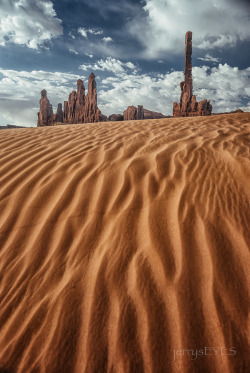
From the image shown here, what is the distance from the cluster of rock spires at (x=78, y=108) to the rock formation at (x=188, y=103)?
62.0 ft

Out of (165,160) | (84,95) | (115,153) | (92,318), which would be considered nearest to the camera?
(92,318)

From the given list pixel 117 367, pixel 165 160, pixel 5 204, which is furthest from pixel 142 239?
pixel 5 204

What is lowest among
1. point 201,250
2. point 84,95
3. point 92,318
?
point 92,318

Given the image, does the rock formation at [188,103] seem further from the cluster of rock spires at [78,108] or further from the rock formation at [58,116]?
the rock formation at [58,116]

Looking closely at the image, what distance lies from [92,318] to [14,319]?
47 cm

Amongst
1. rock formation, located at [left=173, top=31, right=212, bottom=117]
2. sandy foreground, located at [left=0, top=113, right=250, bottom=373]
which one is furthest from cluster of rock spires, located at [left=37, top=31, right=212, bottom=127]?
sandy foreground, located at [left=0, top=113, right=250, bottom=373]

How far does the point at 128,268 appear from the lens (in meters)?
1.34

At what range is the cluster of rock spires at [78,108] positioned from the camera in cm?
5106

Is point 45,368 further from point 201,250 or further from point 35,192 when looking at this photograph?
point 35,192

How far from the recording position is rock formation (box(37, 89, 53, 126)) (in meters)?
50.9

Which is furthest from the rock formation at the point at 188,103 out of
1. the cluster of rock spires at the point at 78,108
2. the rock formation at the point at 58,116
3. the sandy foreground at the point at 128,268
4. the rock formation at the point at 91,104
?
the sandy foreground at the point at 128,268

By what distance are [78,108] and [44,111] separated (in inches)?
333

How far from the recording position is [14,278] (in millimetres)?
1390

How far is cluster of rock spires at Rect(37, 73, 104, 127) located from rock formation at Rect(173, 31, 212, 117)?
62.0ft
